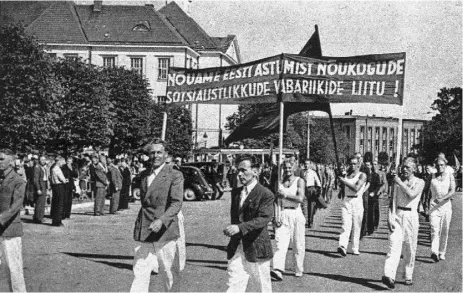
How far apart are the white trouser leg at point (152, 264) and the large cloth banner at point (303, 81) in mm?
3715

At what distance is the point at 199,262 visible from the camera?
10750 millimetres

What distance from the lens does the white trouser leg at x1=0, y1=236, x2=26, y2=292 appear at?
6.82 meters

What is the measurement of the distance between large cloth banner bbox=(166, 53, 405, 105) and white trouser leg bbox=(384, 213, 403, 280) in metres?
1.92

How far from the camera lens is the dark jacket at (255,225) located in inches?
252

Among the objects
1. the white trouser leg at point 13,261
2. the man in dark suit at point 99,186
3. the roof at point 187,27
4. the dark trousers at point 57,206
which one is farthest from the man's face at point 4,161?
the roof at point 187,27

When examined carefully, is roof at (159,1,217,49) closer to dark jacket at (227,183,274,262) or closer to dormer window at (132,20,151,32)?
dormer window at (132,20,151,32)

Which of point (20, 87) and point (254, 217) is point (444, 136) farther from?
point (254, 217)

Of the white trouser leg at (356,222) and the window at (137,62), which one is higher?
the window at (137,62)

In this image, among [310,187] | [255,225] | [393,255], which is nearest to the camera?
[255,225]

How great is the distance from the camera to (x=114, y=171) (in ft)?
69.3

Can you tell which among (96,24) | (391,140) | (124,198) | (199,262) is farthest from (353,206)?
(391,140)

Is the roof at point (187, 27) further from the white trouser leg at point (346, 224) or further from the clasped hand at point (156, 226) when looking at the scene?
the clasped hand at point (156, 226)

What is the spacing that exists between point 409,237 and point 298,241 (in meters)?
1.50

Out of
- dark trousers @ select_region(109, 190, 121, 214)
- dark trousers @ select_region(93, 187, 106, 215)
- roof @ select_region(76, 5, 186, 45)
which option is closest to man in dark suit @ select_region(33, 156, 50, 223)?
dark trousers @ select_region(93, 187, 106, 215)
